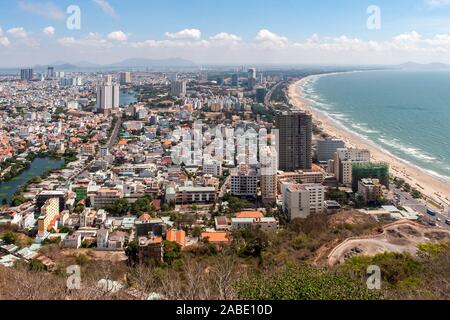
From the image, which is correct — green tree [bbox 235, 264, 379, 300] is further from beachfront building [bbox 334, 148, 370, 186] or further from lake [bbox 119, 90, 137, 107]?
lake [bbox 119, 90, 137, 107]

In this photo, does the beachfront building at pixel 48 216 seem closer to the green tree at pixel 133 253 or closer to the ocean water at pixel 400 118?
the green tree at pixel 133 253

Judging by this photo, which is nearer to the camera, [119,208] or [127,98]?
[119,208]

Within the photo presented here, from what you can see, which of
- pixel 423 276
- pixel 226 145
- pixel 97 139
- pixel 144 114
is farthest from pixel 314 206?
pixel 144 114

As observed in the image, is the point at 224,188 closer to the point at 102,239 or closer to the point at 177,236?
the point at 177,236

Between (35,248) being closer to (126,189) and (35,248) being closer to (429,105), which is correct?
(126,189)

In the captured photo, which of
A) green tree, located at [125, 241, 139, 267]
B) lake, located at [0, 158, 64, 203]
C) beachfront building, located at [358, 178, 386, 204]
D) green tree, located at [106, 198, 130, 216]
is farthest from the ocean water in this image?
lake, located at [0, 158, 64, 203]

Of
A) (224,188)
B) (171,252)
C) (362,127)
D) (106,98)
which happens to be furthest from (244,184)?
(106,98)

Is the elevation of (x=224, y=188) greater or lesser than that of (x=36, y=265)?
greater
